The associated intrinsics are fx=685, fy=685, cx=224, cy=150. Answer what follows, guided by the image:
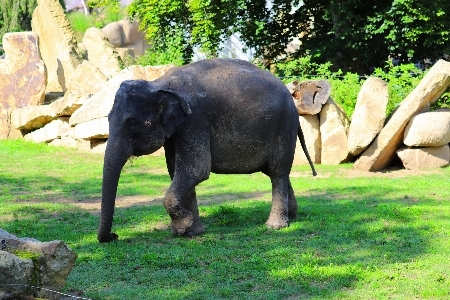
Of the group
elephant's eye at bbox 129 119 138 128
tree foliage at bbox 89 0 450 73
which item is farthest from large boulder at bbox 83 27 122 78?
elephant's eye at bbox 129 119 138 128

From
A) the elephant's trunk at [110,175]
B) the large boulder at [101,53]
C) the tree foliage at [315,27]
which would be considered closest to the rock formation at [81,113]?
the large boulder at [101,53]

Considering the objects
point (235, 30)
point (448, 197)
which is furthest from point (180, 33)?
point (448, 197)

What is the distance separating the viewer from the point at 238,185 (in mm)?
12305

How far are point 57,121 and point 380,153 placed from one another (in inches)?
330

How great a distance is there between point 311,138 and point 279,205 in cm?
604

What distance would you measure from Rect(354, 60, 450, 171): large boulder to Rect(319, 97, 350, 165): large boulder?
21.7 inches

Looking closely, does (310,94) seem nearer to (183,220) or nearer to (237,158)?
(237,158)

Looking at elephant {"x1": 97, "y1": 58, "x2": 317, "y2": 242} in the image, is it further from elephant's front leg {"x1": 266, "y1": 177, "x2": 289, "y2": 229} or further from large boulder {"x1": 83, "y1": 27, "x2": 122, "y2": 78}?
large boulder {"x1": 83, "y1": 27, "x2": 122, "y2": 78}

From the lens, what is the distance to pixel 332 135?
14125mm

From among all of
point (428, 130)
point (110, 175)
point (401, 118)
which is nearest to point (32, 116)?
point (401, 118)

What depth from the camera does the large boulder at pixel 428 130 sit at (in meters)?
13.2

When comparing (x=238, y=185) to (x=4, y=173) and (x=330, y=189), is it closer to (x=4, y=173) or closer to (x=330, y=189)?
(x=330, y=189)

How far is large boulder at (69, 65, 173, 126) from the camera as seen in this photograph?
15799 mm

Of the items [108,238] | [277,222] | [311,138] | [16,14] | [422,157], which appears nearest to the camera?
[108,238]
